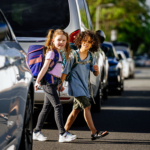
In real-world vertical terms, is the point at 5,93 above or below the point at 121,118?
above

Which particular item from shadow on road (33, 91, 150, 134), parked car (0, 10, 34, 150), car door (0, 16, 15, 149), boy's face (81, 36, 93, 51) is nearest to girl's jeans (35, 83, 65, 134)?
boy's face (81, 36, 93, 51)

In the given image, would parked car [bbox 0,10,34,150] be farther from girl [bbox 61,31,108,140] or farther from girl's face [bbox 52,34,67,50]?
girl [bbox 61,31,108,140]

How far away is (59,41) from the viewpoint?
17.0ft

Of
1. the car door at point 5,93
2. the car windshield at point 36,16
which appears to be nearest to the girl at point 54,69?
the car windshield at point 36,16

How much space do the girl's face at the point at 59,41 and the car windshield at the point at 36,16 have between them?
3.14 ft

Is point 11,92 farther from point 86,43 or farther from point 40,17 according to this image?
point 40,17

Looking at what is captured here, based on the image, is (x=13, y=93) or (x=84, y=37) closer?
(x=13, y=93)

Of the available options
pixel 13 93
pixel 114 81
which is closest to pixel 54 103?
pixel 13 93

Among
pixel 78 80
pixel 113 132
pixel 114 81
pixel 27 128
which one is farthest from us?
pixel 114 81

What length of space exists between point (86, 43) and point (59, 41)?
1.51 ft

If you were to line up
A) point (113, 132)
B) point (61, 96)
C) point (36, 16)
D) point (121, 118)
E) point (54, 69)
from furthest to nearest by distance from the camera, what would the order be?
1. point (121, 118)
2. point (36, 16)
3. point (113, 132)
4. point (61, 96)
5. point (54, 69)

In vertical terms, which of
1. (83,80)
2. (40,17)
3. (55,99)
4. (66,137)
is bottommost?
(66,137)

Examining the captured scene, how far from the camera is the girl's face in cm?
519

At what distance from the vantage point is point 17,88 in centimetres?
356
